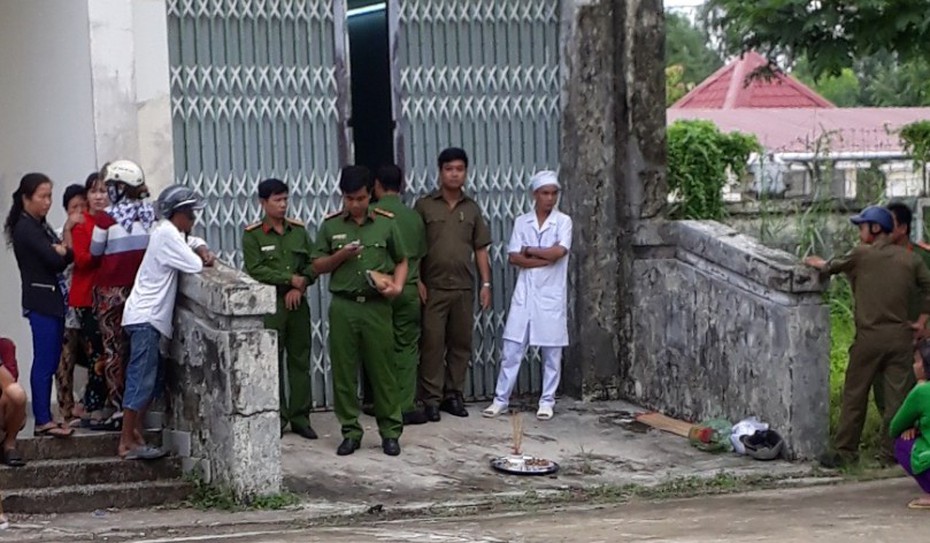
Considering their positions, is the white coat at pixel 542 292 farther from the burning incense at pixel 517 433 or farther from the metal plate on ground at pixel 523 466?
the metal plate on ground at pixel 523 466

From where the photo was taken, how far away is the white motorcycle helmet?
30.8 ft

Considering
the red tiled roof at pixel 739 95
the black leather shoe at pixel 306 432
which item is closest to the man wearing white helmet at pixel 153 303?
the black leather shoe at pixel 306 432

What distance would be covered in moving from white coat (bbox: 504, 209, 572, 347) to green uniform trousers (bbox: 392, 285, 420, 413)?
803mm

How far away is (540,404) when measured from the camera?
11.6m

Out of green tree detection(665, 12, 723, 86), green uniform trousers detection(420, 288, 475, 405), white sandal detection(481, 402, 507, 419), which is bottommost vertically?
white sandal detection(481, 402, 507, 419)

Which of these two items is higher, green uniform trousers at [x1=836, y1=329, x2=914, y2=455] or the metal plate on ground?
green uniform trousers at [x1=836, y1=329, x2=914, y2=455]

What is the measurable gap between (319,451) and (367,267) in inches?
46.9

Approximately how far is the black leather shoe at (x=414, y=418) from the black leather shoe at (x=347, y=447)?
800 millimetres

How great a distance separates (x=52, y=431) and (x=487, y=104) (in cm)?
401

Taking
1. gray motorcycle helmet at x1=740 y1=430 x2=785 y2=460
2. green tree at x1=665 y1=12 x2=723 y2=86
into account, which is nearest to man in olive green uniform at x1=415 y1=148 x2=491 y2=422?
gray motorcycle helmet at x1=740 y1=430 x2=785 y2=460

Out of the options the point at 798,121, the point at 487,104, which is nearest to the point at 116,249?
the point at 487,104

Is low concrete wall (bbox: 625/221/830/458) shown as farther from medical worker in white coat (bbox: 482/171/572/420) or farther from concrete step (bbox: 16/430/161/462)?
concrete step (bbox: 16/430/161/462)

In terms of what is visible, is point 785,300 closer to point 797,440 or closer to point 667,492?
point 797,440

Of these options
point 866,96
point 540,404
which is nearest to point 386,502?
point 540,404
